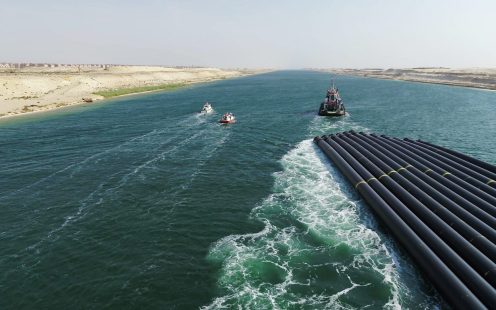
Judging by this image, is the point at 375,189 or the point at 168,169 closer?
the point at 375,189

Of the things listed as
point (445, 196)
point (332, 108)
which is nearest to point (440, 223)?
point (445, 196)

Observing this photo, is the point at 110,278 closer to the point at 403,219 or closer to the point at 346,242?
the point at 346,242

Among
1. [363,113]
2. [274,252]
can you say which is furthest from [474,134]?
[274,252]

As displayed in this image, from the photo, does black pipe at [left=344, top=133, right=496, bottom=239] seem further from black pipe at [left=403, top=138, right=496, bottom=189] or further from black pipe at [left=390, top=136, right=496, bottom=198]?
black pipe at [left=403, top=138, right=496, bottom=189]

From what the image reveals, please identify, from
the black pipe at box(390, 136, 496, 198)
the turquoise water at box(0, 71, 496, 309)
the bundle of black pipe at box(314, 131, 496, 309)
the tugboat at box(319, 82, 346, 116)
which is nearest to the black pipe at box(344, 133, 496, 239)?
the bundle of black pipe at box(314, 131, 496, 309)

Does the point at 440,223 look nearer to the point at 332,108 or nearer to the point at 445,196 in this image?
the point at 445,196

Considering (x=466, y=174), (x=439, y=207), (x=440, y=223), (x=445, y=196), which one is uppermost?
(x=466, y=174)
